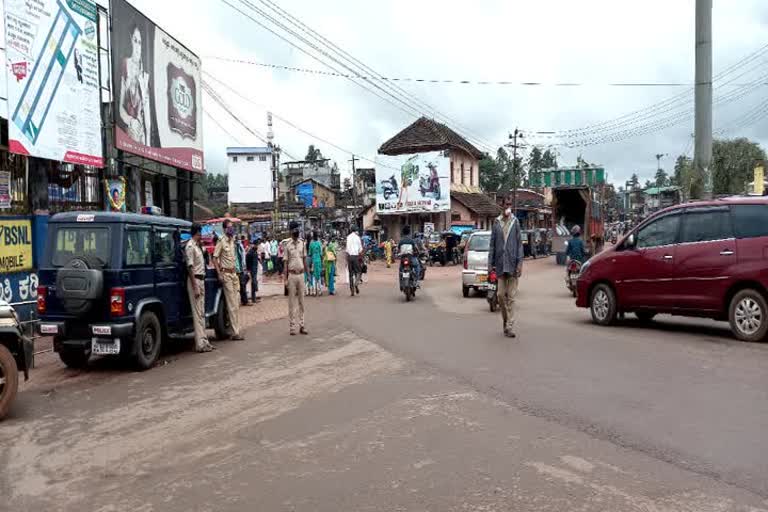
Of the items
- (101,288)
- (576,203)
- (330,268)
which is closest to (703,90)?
(330,268)

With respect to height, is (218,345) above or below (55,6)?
below

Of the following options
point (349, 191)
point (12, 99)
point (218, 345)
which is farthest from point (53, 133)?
point (349, 191)

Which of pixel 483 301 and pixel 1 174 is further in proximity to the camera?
pixel 483 301

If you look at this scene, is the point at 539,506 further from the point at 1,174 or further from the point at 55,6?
the point at 55,6

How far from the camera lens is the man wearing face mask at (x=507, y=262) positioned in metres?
10.1

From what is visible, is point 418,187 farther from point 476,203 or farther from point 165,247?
point 165,247

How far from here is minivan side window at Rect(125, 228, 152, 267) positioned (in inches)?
335

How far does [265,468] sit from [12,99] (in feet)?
32.7

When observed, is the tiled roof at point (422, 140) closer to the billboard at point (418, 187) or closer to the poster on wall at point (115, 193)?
the billboard at point (418, 187)

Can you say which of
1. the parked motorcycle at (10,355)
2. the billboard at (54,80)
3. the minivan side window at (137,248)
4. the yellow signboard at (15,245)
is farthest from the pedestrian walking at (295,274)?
the billboard at (54,80)

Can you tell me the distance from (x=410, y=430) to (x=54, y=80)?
1121cm

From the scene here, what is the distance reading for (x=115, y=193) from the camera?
15.4 meters

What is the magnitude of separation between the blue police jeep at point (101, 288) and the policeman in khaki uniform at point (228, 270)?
158 centimetres

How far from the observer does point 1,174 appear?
1150 centimetres
